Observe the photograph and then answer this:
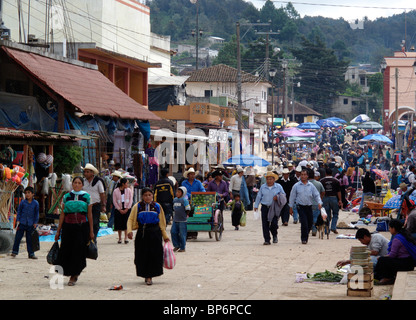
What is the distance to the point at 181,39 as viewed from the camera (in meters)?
176

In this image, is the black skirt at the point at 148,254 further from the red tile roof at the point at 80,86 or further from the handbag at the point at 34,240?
the red tile roof at the point at 80,86

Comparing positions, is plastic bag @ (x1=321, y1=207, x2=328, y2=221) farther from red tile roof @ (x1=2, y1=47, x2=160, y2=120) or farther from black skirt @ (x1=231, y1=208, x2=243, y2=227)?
red tile roof @ (x1=2, y1=47, x2=160, y2=120)

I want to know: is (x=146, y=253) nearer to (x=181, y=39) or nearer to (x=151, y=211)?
(x=151, y=211)

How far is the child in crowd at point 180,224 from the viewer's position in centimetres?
1558

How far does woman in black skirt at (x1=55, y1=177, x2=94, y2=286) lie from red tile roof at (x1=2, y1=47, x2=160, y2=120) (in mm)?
8335

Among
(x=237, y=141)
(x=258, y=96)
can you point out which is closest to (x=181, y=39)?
(x=258, y=96)

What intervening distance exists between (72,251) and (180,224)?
15.8 feet

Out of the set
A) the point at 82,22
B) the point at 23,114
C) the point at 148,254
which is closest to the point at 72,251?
the point at 148,254

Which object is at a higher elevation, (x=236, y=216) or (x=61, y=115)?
(x=61, y=115)

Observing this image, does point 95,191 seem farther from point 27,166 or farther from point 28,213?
point 27,166

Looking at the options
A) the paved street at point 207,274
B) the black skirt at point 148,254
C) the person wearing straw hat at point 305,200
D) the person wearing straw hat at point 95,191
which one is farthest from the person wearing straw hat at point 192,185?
the black skirt at point 148,254

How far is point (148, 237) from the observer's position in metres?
11.2

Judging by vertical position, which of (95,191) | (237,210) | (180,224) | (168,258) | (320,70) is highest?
(320,70)
